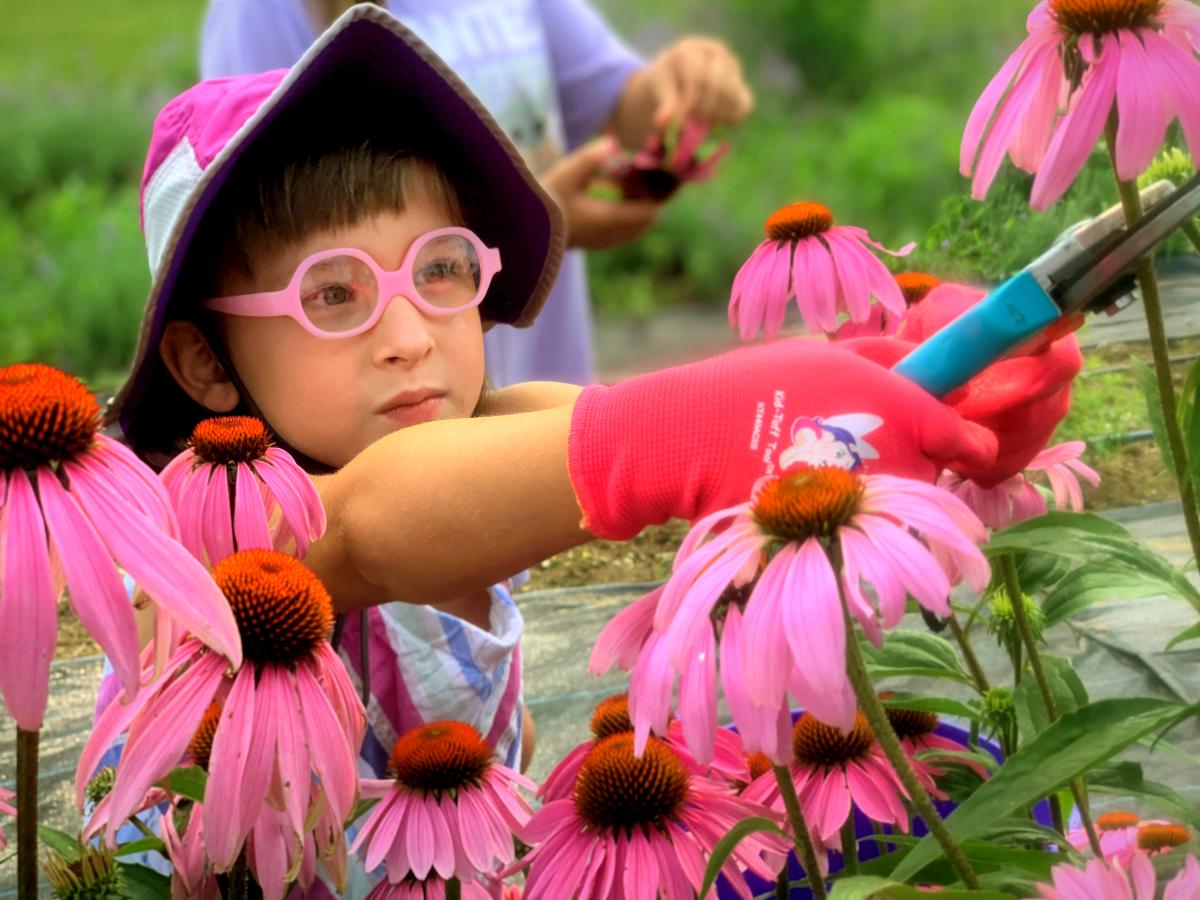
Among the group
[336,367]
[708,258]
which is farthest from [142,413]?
[708,258]

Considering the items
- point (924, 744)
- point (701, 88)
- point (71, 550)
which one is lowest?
point (924, 744)

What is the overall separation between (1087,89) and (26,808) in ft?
1.43

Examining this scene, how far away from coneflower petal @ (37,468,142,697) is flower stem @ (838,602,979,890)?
0.70 ft

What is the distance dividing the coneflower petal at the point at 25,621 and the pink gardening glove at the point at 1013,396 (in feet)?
1.03

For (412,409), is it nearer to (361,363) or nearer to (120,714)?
(361,363)

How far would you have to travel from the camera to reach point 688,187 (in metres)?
4.58

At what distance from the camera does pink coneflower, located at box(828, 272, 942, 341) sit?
846 millimetres

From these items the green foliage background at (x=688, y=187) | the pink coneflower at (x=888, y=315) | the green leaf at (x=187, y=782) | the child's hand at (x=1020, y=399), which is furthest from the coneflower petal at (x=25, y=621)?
the green foliage background at (x=688, y=187)

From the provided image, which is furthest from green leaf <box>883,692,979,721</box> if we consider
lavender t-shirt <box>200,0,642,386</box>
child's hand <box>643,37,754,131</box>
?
child's hand <box>643,37,754,131</box>

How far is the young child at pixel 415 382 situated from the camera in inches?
23.1

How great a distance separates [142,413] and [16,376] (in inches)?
18.0

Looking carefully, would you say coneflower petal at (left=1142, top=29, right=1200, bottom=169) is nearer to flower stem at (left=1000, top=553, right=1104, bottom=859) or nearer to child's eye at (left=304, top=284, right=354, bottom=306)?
flower stem at (left=1000, top=553, right=1104, bottom=859)

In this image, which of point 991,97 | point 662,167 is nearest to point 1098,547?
point 991,97

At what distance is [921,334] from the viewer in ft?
2.54
